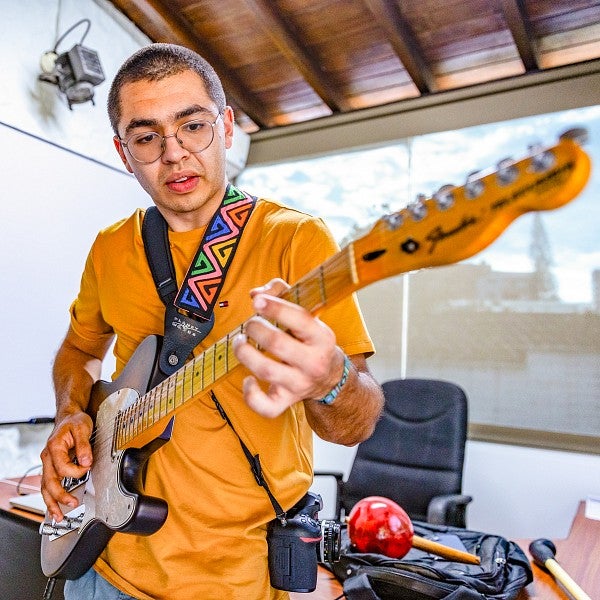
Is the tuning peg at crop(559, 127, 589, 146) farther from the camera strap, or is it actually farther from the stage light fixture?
the stage light fixture

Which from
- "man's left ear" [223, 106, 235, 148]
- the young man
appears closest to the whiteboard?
the young man

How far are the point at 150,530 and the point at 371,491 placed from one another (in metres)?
1.90

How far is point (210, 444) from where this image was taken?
3.55 ft

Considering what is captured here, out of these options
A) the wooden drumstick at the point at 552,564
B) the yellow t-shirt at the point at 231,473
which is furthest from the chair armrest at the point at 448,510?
the yellow t-shirt at the point at 231,473

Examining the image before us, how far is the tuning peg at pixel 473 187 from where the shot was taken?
581 millimetres

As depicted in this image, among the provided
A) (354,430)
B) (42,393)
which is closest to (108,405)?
(354,430)

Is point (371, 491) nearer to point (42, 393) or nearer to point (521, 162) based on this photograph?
point (42, 393)

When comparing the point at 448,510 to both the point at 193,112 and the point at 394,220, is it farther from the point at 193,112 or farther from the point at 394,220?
the point at 394,220

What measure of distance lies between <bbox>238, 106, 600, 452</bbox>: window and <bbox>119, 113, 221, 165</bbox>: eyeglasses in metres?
2.04

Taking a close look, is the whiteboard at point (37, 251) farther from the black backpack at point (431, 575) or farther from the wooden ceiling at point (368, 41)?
the black backpack at point (431, 575)

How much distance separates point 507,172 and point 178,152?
2.62 ft

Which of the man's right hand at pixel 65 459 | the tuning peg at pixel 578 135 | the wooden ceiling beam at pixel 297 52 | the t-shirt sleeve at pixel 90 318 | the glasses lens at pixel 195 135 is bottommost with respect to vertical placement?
the man's right hand at pixel 65 459

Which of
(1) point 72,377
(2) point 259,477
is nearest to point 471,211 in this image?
(2) point 259,477

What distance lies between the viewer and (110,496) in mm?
1104
